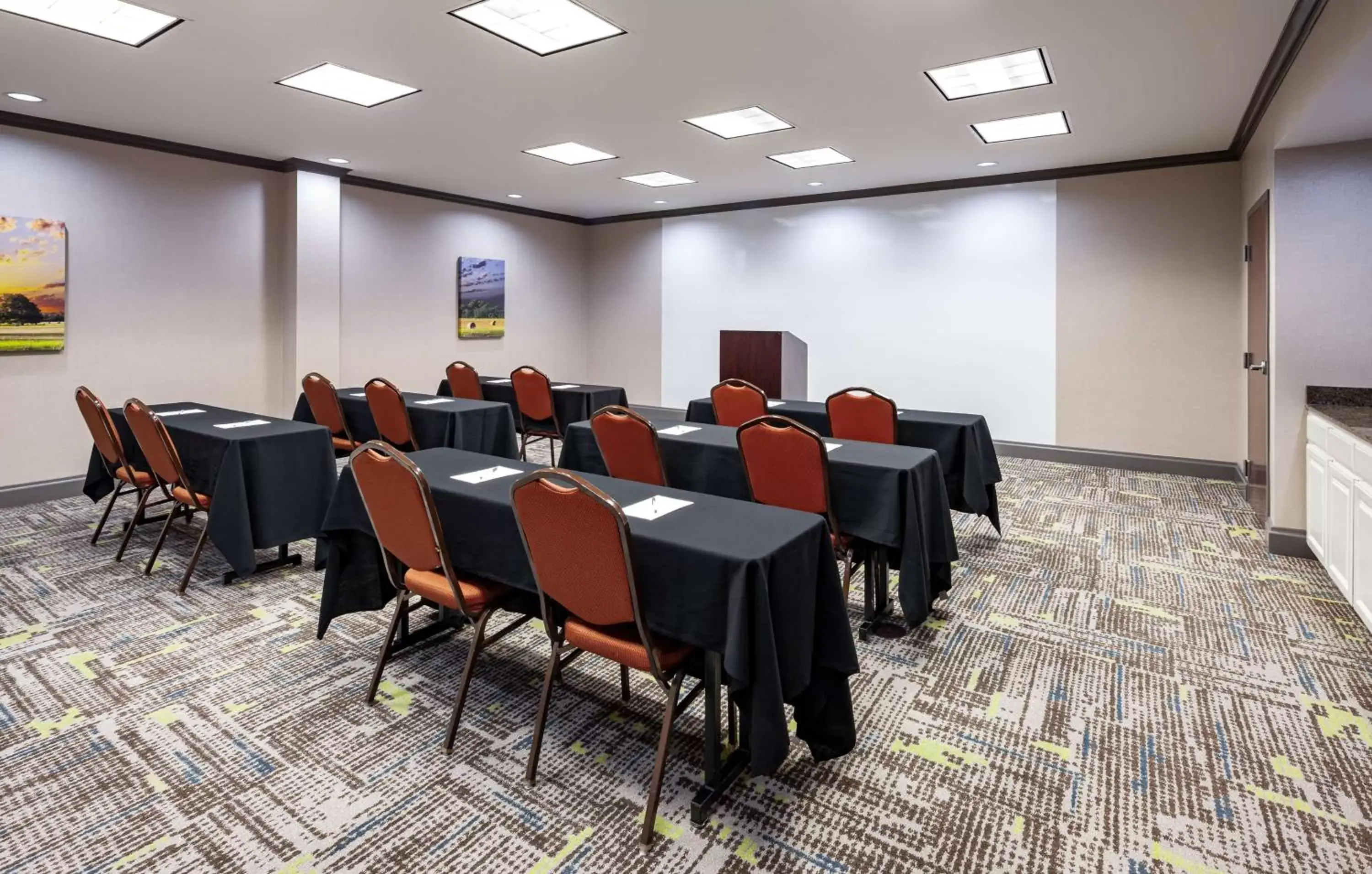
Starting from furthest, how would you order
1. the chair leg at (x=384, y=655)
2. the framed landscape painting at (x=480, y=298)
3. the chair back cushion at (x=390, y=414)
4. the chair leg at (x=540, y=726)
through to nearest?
the framed landscape painting at (x=480, y=298), the chair back cushion at (x=390, y=414), the chair leg at (x=384, y=655), the chair leg at (x=540, y=726)

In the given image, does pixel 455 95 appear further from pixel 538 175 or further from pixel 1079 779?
pixel 1079 779

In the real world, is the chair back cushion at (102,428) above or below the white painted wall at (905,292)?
below

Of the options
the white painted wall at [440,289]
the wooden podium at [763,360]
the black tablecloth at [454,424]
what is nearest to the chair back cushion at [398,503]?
the black tablecloth at [454,424]

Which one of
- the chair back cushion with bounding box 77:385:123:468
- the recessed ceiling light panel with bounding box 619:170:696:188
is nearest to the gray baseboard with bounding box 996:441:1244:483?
the recessed ceiling light panel with bounding box 619:170:696:188

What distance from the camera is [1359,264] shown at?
4.08 m

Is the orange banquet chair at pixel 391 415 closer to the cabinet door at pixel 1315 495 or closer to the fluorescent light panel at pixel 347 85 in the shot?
the fluorescent light panel at pixel 347 85

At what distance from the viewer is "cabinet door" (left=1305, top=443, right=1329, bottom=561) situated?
376cm

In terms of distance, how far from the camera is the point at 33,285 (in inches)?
215

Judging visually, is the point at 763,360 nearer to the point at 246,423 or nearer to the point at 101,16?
the point at 246,423

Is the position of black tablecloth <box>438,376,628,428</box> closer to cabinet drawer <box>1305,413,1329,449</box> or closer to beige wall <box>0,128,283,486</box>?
beige wall <box>0,128,283,486</box>

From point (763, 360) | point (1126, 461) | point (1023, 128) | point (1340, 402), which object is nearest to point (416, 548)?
point (763, 360)

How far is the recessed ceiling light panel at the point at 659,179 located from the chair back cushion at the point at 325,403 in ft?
11.7

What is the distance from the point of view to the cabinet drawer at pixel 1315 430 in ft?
12.2

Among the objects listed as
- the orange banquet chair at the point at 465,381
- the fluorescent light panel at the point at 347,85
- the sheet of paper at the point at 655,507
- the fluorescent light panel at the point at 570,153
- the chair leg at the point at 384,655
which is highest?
the fluorescent light panel at the point at 570,153
